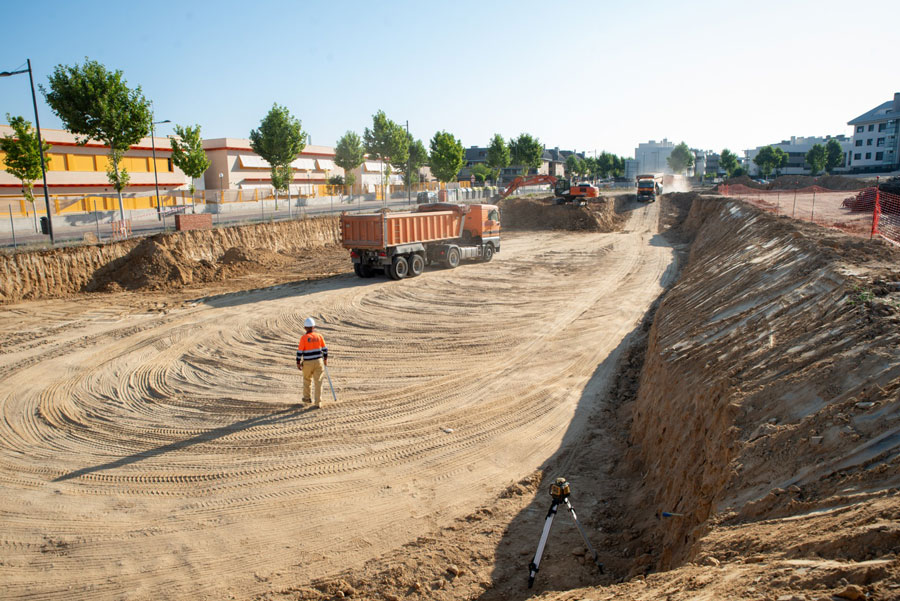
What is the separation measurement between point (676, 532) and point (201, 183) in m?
57.3

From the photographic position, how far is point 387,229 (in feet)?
70.3

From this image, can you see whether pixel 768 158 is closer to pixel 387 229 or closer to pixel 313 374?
pixel 387 229

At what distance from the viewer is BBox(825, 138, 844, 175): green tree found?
7981cm

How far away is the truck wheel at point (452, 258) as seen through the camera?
24.8 metres

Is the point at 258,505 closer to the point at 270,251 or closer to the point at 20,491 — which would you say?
the point at 20,491

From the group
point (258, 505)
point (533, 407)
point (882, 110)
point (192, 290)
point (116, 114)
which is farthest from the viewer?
point (882, 110)

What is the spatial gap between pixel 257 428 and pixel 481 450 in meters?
3.91

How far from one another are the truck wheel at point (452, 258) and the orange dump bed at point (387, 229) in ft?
3.81

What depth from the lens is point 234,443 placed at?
9.40 metres

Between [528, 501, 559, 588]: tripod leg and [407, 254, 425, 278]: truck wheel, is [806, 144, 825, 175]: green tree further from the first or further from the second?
[528, 501, 559, 588]: tripod leg

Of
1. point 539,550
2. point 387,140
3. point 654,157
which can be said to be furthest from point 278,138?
point 654,157

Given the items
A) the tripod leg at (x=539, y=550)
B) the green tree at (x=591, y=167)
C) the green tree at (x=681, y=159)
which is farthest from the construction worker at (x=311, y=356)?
the green tree at (x=681, y=159)

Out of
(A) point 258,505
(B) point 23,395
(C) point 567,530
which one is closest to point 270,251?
(B) point 23,395

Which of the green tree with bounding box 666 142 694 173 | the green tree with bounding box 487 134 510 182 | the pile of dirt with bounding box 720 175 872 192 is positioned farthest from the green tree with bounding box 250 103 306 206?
the green tree with bounding box 666 142 694 173
